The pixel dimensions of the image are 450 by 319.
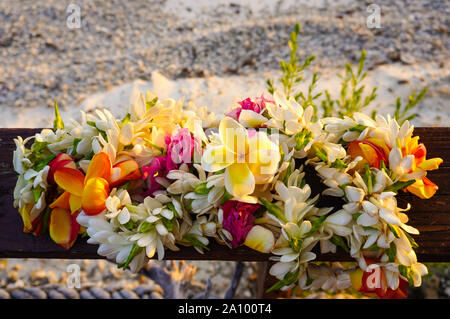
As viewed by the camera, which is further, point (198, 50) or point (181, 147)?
point (198, 50)

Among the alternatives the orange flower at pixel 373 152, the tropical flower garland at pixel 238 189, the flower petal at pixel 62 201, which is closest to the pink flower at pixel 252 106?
the tropical flower garland at pixel 238 189

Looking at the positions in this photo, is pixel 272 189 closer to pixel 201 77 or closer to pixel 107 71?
pixel 201 77

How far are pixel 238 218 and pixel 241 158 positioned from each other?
Answer: 0.49ft

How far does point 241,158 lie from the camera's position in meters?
0.87

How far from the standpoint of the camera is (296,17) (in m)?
3.41

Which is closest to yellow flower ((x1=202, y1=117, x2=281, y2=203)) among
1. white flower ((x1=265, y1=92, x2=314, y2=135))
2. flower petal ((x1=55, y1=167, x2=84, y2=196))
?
Answer: white flower ((x1=265, y1=92, x2=314, y2=135))

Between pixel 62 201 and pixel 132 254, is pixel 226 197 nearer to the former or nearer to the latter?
pixel 132 254

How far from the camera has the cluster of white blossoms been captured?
2.99 feet

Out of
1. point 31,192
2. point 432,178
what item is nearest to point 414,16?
point 432,178

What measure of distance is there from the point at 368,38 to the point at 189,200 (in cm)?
272

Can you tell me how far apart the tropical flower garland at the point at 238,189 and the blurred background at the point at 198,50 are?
73.0 inches

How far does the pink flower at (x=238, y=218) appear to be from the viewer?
935 millimetres

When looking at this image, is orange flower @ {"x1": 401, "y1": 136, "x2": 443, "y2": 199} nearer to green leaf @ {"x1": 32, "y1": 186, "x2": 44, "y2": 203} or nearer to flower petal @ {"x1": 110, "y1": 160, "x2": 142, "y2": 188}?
flower petal @ {"x1": 110, "y1": 160, "x2": 142, "y2": 188}

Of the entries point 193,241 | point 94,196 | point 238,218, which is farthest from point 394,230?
point 94,196
